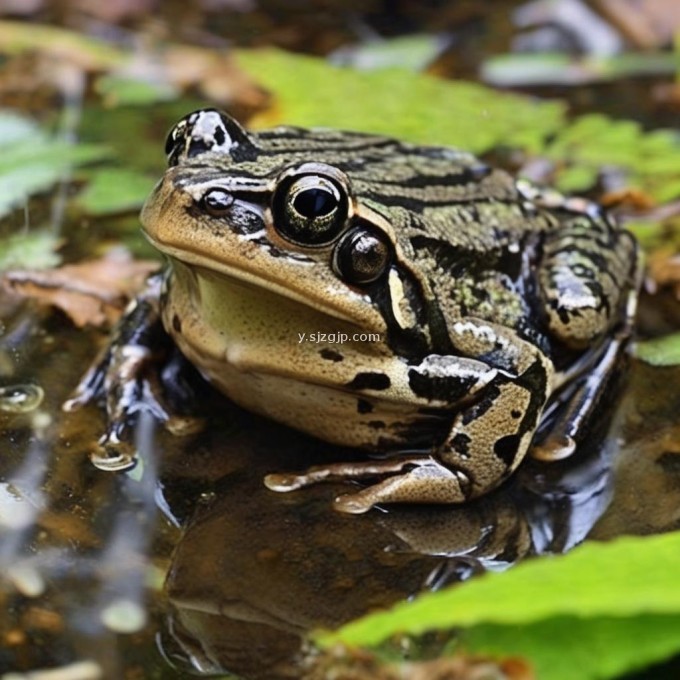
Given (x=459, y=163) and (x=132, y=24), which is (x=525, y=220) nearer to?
(x=459, y=163)

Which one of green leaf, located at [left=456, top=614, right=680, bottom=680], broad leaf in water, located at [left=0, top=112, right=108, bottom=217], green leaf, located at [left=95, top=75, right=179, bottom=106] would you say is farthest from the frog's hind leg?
green leaf, located at [left=95, top=75, right=179, bottom=106]

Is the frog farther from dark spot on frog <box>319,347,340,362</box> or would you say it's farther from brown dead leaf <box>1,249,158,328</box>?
brown dead leaf <box>1,249,158,328</box>

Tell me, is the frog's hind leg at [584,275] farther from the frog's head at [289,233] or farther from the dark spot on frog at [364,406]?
the dark spot on frog at [364,406]

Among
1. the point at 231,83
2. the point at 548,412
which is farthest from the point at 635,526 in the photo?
the point at 231,83

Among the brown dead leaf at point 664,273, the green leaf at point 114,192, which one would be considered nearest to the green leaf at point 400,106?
the green leaf at point 114,192

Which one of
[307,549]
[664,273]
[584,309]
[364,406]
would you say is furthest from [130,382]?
[664,273]
